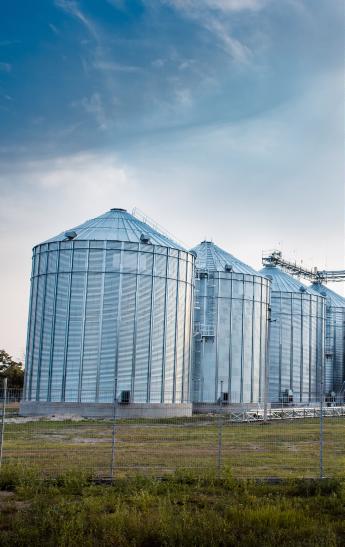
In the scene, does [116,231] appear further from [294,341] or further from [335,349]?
[335,349]

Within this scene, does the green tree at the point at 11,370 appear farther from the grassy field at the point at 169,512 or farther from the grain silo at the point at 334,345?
the grassy field at the point at 169,512

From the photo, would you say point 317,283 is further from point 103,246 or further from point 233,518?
point 233,518

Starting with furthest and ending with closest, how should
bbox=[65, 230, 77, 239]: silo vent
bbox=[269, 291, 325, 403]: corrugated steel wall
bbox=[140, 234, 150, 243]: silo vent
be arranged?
bbox=[269, 291, 325, 403]: corrugated steel wall, bbox=[140, 234, 150, 243]: silo vent, bbox=[65, 230, 77, 239]: silo vent

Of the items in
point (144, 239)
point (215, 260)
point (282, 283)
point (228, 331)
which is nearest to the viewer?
point (144, 239)

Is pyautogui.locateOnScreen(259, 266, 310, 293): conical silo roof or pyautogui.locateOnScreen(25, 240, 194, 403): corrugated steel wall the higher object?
pyautogui.locateOnScreen(259, 266, 310, 293): conical silo roof

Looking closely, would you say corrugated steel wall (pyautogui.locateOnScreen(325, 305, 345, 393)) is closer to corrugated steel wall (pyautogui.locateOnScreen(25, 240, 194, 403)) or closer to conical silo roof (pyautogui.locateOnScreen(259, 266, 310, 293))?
conical silo roof (pyautogui.locateOnScreen(259, 266, 310, 293))

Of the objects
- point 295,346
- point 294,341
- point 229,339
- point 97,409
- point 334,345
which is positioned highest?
point 334,345

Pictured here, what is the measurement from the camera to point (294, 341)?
71875 millimetres

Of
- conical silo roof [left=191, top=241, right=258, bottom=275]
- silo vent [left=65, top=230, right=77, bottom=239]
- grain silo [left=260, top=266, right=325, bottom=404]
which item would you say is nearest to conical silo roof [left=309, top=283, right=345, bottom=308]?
grain silo [left=260, top=266, right=325, bottom=404]

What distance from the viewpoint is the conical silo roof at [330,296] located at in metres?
86.6

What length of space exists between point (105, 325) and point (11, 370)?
42.8 metres

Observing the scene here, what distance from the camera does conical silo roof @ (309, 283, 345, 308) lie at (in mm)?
86562

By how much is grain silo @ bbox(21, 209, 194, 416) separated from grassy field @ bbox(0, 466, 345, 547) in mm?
29937

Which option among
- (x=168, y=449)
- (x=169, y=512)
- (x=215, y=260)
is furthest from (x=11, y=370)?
(x=169, y=512)
